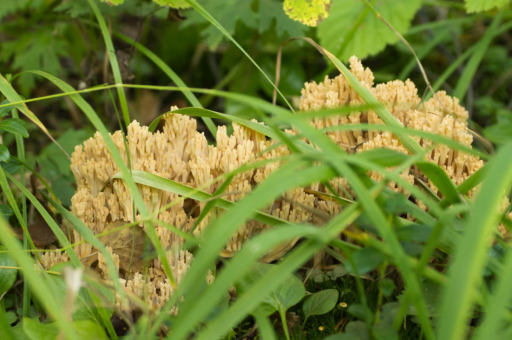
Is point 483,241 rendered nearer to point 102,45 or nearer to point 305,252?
point 305,252

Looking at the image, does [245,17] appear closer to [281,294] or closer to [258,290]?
[281,294]

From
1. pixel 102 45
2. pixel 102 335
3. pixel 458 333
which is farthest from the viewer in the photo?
pixel 102 45

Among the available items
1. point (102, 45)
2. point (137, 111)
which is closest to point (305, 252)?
point (102, 45)

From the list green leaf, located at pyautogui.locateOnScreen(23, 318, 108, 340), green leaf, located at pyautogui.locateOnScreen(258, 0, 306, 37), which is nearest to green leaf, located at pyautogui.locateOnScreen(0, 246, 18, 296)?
green leaf, located at pyautogui.locateOnScreen(23, 318, 108, 340)

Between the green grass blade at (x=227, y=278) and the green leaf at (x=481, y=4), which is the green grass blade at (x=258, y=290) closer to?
the green grass blade at (x=227, y=278)

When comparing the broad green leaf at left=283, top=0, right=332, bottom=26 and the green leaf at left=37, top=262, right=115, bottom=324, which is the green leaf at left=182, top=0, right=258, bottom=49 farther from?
the green leaf at left=37, top=262, right=115, bottom=324

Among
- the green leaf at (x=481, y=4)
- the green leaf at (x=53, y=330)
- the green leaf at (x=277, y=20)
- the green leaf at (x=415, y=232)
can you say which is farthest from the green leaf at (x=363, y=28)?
the green leaf at (x=53, y=330)
